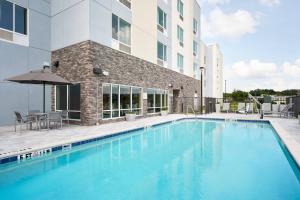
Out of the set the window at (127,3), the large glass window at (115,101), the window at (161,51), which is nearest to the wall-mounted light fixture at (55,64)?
the large glass window at (115,101)

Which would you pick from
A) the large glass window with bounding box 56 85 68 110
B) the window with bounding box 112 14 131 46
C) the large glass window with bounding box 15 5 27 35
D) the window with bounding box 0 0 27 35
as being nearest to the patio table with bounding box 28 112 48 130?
the large glass window with bounding box 56 85 68 110

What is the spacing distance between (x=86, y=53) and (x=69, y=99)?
3027 mm

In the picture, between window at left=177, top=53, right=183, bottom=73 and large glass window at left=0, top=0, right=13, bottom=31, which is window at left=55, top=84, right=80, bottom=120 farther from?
window at left=177, top=53, right=183, bottom=73

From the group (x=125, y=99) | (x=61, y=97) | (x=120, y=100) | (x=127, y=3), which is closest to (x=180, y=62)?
(x=127, y=3)

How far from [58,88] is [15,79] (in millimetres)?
4289

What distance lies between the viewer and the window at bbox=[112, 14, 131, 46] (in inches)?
468

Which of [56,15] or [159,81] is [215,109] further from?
[56,15]

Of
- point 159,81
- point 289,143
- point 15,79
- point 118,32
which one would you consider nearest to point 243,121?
point 159,81

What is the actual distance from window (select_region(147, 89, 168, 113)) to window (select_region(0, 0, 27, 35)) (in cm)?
907

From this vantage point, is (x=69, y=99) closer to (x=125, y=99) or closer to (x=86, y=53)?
(x=86, y=53)

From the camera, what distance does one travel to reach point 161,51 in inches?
687

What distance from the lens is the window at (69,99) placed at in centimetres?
1091

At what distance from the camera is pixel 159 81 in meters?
16.8

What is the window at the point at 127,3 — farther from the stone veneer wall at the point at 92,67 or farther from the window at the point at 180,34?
the window at the point at 180,34
